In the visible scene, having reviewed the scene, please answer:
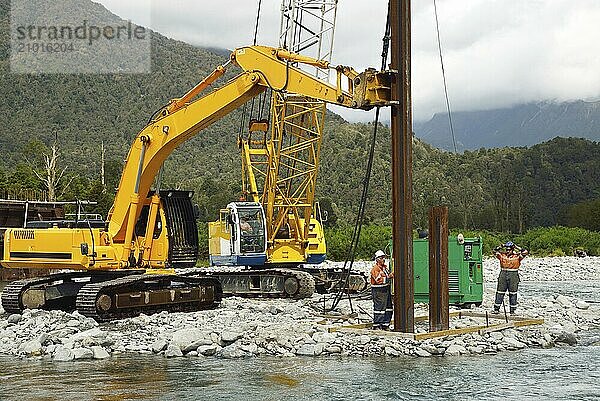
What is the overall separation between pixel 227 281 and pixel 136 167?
19.5 feet

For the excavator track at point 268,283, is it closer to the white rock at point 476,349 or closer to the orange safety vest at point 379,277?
the orange safety vest at point 379,277

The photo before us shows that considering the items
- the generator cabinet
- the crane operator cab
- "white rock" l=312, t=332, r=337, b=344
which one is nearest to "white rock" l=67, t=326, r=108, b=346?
"white rock" l=312, t=332, r=337, b=344

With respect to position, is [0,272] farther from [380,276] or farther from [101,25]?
[101,25]

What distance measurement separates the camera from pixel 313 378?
1478cm

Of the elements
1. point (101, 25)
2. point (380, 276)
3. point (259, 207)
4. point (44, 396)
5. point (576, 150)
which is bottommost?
point (44, 396)

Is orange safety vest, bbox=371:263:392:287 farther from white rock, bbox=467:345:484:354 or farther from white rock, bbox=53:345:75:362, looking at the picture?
white rock, bbox=53:345:75:362

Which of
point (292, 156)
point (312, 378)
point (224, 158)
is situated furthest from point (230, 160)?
point (312, 378)

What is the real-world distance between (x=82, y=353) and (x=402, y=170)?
6.58 meters

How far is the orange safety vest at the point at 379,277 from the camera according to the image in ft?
61.9

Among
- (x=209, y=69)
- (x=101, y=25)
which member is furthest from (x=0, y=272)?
(x=101, y=25)

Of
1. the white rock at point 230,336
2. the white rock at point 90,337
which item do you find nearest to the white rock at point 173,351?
the white rock at point 230,336

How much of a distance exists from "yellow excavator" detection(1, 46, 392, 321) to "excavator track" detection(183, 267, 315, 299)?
359 centimetres

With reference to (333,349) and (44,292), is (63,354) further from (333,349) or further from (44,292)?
(44,292)

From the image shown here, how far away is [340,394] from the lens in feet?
44.4
